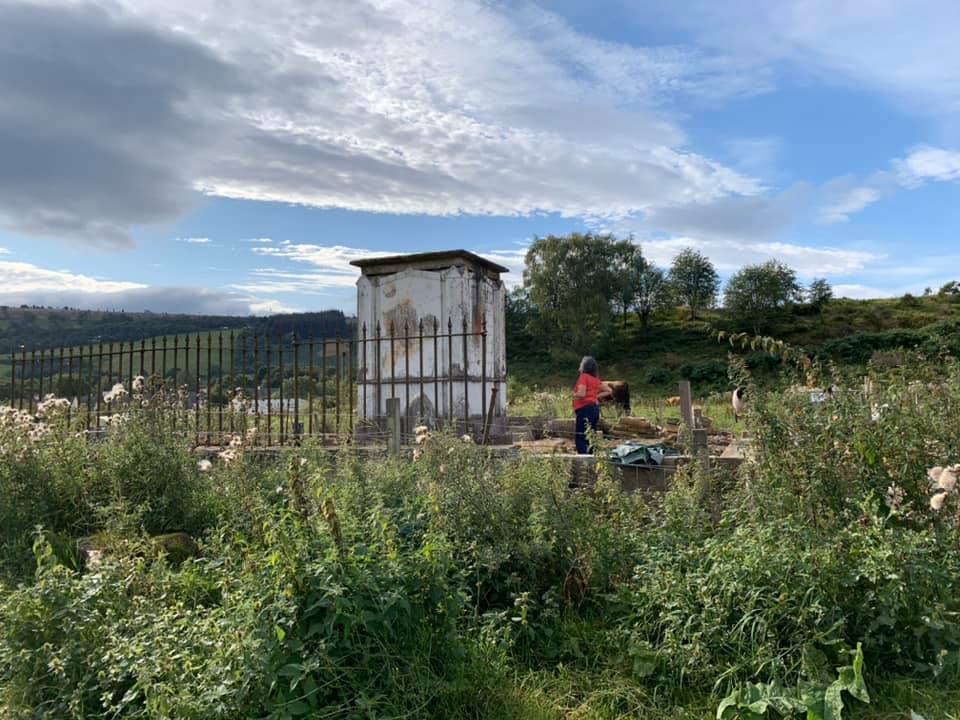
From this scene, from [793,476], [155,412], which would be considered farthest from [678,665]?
[155,412]

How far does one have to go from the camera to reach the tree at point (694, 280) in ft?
156

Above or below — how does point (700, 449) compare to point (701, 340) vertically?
below

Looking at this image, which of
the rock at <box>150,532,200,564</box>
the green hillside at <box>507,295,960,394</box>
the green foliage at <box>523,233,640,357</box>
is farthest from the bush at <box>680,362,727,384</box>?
the rock at <box>150,532,200,564</box>

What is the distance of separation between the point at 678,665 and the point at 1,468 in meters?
5.71

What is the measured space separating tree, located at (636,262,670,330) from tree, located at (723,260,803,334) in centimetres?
451

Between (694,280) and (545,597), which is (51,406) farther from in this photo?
(694,280)

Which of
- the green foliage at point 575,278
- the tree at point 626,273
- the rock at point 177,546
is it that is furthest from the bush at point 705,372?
the rock at point 177,546

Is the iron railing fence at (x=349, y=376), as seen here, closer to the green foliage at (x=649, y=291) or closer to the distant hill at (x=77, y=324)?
the distant hill at (x=77, y=324)

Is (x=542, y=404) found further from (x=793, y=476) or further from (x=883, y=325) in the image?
(x=883, y=325)

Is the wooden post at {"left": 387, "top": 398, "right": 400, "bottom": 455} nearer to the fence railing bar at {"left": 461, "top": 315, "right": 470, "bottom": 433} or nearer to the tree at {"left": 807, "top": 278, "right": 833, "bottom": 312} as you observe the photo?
the fence railing bar at {"left": 461, "top": 315, "right": 470, "bottom": 433}

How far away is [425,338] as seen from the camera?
380 inches

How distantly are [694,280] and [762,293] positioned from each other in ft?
17.0

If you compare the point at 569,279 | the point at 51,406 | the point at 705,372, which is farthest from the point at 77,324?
the point at 51,406

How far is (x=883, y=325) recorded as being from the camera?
4094cm
